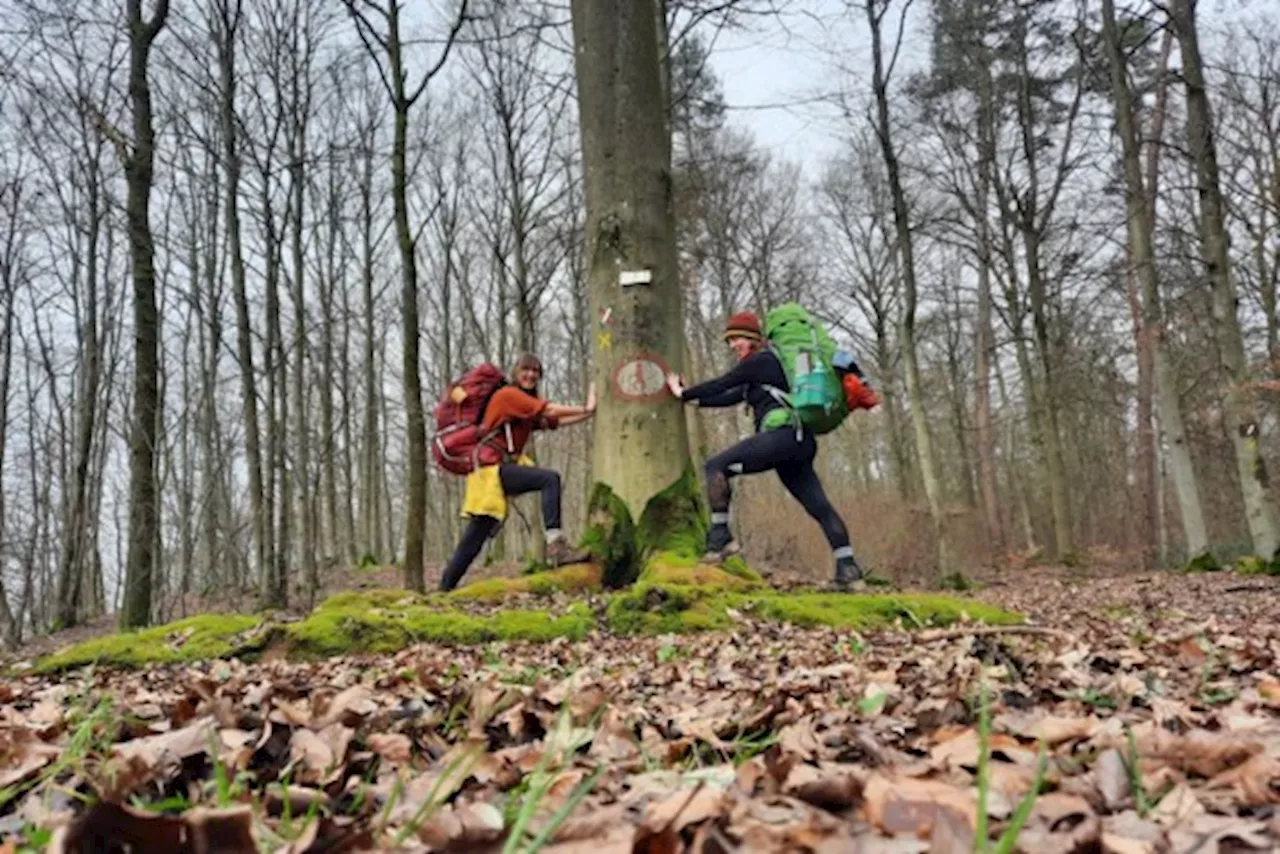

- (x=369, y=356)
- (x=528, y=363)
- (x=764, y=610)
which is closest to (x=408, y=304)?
(x=528, y=363)

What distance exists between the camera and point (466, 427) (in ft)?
21.4

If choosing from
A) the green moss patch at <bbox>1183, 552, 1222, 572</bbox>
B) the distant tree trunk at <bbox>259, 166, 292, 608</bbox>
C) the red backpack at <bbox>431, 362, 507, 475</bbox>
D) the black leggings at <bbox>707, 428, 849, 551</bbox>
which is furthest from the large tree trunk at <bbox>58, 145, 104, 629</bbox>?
the green moss patch at <bbox>1183, 552, 1222, 572</bbox>

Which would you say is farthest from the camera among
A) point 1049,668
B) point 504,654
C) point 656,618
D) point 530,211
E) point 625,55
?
point 530,211

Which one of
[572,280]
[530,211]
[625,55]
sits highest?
[530,211]

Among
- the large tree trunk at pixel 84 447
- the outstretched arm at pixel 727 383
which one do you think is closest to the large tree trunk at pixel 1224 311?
the outstretched arm at pixel 727 383

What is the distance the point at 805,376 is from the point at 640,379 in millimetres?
1110

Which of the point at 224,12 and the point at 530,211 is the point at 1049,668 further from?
the point at 530,211

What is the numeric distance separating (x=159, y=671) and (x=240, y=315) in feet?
34.6

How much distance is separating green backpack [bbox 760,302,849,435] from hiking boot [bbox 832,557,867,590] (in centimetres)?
93

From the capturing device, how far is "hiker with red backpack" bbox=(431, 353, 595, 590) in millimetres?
6336

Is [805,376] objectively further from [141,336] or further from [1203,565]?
[1203,565]

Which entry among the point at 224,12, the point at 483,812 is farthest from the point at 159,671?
the point at 224,12

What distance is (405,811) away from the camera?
123 centimetres

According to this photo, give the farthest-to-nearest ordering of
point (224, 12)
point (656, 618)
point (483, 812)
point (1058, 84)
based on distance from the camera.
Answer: point (1058, 84), point (224, 12), point (656, 618), point (483, 812)
